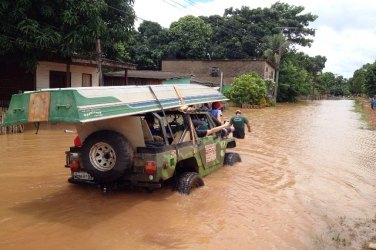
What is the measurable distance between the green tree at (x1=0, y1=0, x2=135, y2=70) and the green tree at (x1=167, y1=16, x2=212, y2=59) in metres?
33.7

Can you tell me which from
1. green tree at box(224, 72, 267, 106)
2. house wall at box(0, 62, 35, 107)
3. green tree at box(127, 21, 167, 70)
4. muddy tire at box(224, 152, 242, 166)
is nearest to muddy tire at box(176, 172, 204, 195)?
muddy tire at box(224, 152, 242, 166)

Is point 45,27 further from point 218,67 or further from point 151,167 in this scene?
point 218,67

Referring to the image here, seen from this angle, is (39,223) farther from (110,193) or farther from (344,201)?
(344,201)

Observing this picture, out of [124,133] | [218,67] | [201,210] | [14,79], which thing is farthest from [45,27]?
[218,67]

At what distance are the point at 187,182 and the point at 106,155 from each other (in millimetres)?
1610

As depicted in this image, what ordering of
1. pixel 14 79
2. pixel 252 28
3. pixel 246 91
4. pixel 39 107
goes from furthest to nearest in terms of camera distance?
pixel 252 28, pixel 246 91, pixel 14 79, pixel 39 107

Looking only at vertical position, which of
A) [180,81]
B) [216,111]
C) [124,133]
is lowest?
[124,133]

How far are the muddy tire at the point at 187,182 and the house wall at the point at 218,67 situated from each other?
39.1 metres

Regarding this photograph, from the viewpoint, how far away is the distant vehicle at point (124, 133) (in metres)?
5.42

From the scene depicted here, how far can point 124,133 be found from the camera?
21.5 feet

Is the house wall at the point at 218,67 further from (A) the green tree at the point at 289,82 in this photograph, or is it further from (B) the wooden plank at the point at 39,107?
(B) the wooden plank at the point at 39,107

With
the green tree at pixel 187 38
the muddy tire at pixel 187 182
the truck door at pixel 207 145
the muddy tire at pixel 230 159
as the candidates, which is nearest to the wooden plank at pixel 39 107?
the muddy tire at pixel 187 182

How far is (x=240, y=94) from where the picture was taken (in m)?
37.8

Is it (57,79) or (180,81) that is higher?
(180,81)
